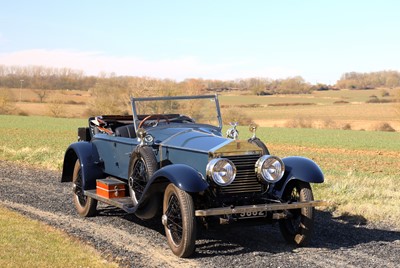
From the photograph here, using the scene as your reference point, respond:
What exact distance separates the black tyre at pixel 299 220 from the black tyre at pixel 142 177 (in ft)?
5.22

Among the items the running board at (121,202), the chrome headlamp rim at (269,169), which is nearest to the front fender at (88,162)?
the running board at (121,202)

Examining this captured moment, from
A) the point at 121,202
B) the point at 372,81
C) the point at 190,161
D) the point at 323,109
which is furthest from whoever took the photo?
the point at 372,81

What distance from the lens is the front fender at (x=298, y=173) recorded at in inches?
283

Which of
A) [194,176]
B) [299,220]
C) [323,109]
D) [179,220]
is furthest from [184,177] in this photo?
[323,109]

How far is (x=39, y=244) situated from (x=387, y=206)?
18.2 feet

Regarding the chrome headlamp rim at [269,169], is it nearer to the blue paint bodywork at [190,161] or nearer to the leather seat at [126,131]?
the blue paint bodywork at [190,161]

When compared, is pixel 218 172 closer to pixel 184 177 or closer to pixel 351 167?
pixel 184 177

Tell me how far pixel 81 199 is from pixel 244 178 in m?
3.40

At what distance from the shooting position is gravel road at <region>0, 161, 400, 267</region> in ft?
21.3

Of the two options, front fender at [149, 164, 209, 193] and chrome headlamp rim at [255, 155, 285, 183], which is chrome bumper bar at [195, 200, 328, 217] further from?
chrome headlamp rim at [255, 155, 285, 183]

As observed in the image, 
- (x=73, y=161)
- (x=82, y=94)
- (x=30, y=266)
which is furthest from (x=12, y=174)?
(x=82, y=94)

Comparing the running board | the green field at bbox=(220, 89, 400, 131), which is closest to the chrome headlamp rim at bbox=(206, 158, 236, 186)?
the running board

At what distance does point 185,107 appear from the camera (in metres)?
8.65

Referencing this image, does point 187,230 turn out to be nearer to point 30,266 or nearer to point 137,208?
point 137,208
